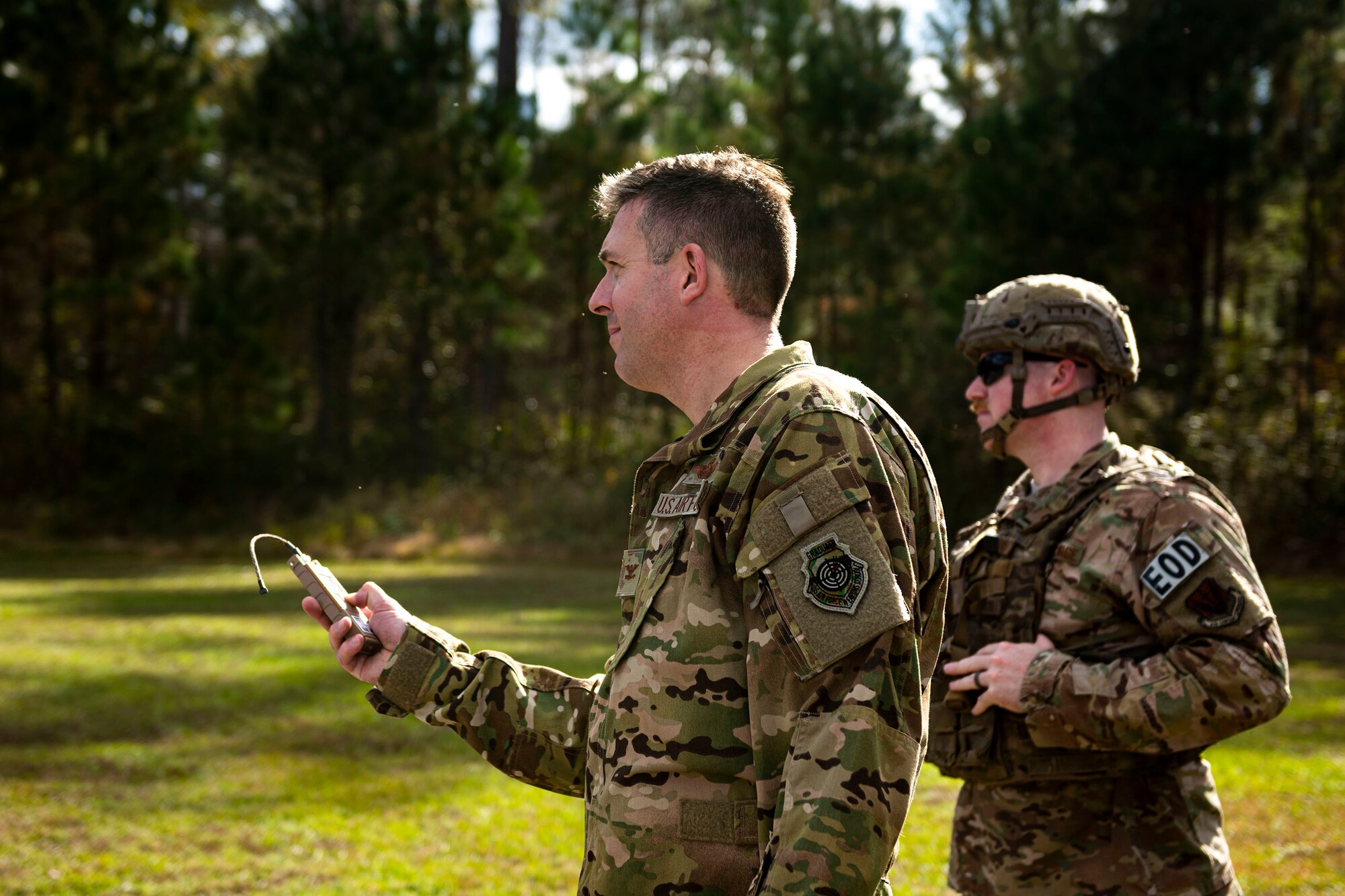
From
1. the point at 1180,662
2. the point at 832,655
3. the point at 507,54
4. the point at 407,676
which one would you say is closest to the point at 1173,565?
the point at 1180,662

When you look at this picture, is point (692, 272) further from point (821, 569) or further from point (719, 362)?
point (821, 569)

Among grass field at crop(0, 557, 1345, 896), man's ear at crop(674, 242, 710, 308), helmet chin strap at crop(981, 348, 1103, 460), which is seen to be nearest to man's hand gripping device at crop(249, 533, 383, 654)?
man's ear at crop(674, 242, 710, 308)

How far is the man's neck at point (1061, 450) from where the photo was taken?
3104 mm

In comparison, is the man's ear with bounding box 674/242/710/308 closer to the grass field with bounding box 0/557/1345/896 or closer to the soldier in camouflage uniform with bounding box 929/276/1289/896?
the soldier in camouflage uniform with bounding box 929/276/1289/896

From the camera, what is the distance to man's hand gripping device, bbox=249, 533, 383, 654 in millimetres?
2328

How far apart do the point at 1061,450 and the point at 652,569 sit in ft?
5.21

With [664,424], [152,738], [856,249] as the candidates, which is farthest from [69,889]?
[856,249]

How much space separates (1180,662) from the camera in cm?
267

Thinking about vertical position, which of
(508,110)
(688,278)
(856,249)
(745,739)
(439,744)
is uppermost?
(508,110)

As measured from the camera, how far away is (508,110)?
23.0m

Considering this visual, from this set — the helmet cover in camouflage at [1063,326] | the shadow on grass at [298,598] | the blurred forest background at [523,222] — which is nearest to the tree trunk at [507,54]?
the blurred forest background at [523,222]

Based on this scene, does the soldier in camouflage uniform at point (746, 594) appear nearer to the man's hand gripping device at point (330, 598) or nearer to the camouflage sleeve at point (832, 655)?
the camouflage sleeve at point (832, 655)

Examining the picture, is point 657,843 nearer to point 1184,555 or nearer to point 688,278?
point 688,278

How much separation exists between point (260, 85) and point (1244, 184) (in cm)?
1721
